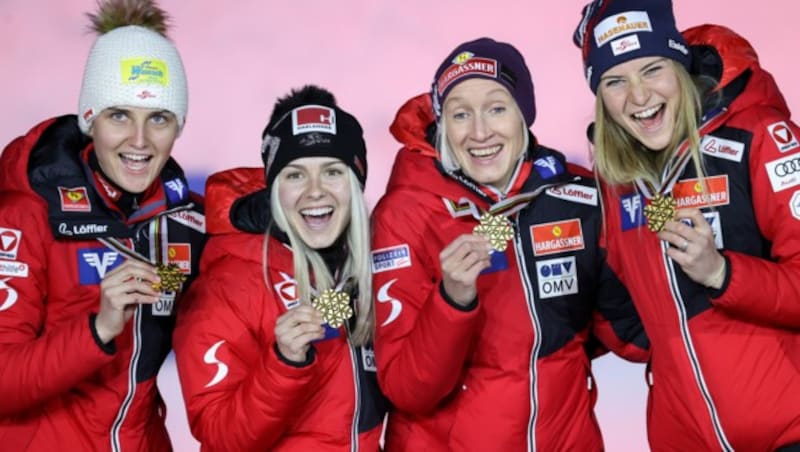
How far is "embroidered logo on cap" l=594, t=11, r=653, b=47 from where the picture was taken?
2795 millimetres

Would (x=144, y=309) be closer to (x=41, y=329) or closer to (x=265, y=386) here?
(x=41, y=329)

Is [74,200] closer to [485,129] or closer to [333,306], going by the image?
[333,306]

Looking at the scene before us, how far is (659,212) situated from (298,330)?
2.84 feet

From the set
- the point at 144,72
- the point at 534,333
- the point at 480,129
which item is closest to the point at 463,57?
the point at 480,129

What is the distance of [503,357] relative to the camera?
9.21ft

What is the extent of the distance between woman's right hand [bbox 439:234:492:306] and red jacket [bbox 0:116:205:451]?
2.72 ft

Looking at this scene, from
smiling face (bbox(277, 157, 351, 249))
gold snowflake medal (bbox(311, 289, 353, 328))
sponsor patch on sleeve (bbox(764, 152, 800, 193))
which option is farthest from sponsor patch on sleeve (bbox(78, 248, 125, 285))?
sponsor patch on sleeve (bbox(764, 152, 800, 193))

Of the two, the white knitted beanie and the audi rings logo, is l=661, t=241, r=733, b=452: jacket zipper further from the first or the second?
the white knitted beanie

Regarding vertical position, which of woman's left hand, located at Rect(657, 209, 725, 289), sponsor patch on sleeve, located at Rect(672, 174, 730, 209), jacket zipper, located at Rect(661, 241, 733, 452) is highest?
sponsor patch on sleeve, located at Rect(672, 174, 730, 209)

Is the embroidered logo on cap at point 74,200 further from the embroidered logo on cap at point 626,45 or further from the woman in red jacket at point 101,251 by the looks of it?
the embroidered logo on cap at point 626,45

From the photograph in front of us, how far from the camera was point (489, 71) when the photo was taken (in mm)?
2875

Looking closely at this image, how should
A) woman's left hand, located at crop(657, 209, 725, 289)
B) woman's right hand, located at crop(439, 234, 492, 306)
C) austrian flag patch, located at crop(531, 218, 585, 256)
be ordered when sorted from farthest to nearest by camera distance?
austrian flag patch, located at crop(531, 218, 585, 256) → woman's right hand, located at crop(439, 234, 492, 306) → woman's left hand, located at crop(657, 209, 725, 289)

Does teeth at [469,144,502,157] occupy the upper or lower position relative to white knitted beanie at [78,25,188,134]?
lower

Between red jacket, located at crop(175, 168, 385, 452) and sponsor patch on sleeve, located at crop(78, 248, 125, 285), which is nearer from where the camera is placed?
red jacket, located at crop(175, 168, 385, 452)
